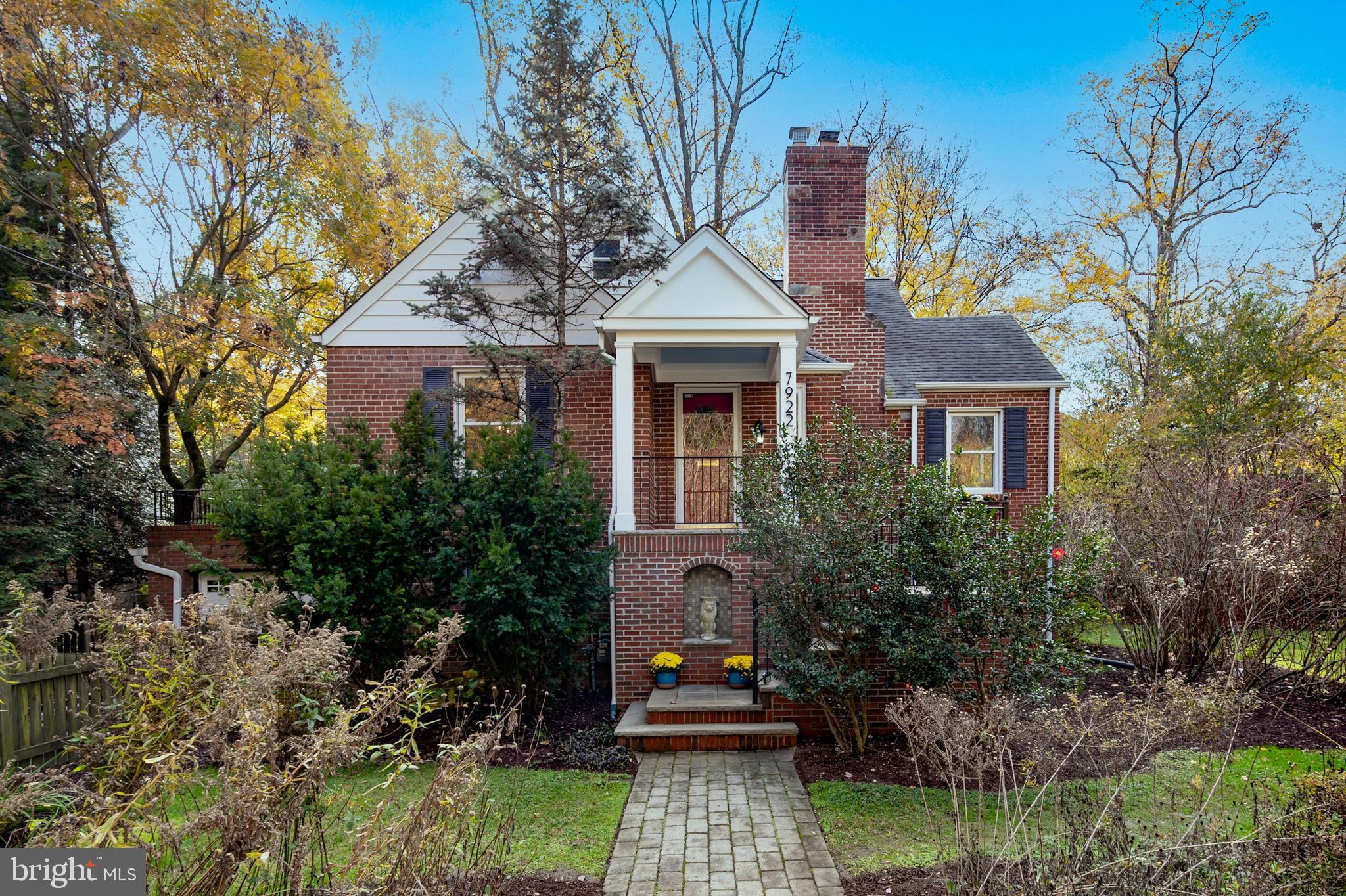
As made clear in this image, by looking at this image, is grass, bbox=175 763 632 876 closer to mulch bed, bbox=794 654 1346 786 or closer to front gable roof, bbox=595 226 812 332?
mulch bed, bbox=794 654 1346 786

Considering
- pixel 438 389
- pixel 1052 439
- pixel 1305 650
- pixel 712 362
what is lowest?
pixel 1305 650

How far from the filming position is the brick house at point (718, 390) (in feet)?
27.0

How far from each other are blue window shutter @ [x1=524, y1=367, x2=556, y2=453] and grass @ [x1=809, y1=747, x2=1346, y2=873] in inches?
232

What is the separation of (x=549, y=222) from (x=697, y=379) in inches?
122

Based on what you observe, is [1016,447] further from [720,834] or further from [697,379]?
[720,834]

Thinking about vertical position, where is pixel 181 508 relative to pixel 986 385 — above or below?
below

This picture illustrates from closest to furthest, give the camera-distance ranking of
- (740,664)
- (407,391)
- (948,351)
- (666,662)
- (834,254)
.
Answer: (740,664)
(666,662)
(407,391)
(834,254)
(948,351)

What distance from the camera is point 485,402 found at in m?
10.0

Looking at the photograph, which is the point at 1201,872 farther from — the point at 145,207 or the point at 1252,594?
the point at 145,207

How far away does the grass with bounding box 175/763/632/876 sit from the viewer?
4492mm

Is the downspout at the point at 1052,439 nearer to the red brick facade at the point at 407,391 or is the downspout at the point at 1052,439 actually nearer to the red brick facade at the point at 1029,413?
the red brick facade at the point at 1029,413

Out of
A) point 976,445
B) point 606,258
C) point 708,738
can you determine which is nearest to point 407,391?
point 606,258

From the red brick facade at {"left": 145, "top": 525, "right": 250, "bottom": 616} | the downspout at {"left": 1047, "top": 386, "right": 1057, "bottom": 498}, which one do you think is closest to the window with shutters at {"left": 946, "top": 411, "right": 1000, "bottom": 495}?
the downspout at {"left": 1047, "top": 386, "right": 1057, "bottom": 498}

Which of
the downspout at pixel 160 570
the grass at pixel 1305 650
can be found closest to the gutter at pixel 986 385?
the grass at pixel 1305 650
